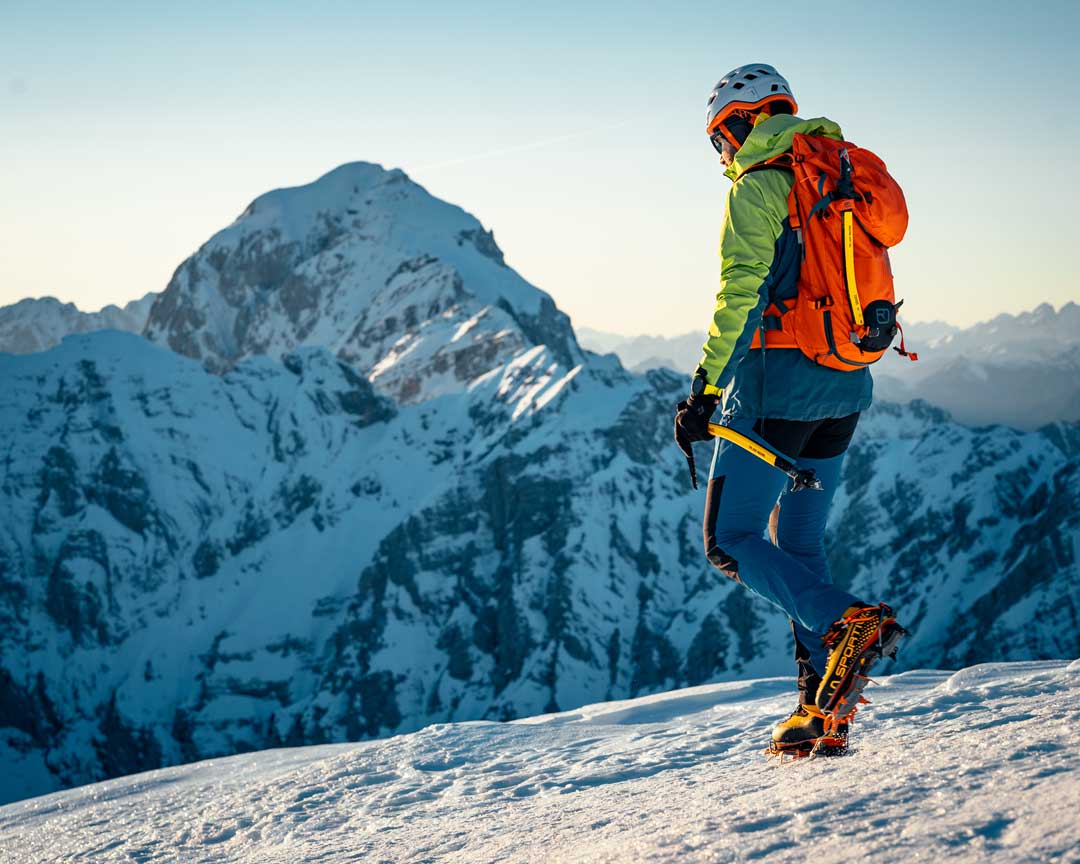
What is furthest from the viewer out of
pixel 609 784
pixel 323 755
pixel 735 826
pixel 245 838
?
pixel 323 755

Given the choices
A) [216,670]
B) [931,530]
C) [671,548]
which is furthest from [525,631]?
[931,530]

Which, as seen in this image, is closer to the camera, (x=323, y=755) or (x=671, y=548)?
(x=323, y=755)

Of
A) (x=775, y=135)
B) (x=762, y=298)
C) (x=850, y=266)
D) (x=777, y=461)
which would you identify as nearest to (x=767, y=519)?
(x=777, y=461)

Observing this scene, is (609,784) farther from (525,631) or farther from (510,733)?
(525,631)

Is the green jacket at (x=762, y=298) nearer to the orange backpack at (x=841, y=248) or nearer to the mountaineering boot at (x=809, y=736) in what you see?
the orange backpack at (x=841, y=248)

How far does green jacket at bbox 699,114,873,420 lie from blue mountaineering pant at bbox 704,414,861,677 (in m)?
0.14

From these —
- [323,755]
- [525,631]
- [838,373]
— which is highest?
[838,373]

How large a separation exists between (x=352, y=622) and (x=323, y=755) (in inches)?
7266

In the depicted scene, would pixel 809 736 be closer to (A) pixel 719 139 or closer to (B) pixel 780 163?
(B) pixel 780 163

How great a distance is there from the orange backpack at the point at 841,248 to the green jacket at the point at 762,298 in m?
0.07

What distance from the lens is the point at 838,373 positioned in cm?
581

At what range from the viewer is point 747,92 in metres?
5.99

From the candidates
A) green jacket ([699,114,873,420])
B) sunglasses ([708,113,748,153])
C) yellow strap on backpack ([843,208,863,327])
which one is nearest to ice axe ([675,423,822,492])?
green jacket ([699,114,873,420])

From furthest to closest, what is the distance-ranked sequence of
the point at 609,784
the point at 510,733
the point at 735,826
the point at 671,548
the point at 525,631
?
the point at 671,548, the point at 525,631, the point at 510,733, the point at 609,784, the point at 735,826
